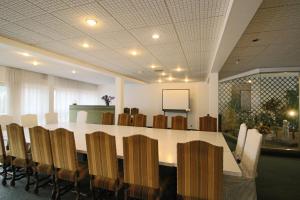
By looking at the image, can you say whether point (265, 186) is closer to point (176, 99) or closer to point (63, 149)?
point (63, 149)

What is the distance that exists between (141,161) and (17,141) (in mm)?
1901

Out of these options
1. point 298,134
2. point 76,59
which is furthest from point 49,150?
point 298,134

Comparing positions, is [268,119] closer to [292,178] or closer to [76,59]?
[292,178]

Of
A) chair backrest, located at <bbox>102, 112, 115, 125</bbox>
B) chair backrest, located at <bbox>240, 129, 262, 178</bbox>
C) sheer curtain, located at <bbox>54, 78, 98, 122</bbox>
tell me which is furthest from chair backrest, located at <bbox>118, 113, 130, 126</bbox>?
sheer curtain, located at <bbox>54, 78, 98, 122</bbox>

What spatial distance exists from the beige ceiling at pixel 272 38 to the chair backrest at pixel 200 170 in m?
1.69

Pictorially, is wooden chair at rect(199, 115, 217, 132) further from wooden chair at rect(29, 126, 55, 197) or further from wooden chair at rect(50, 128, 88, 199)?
wooden chair at rect(29, 126, 55, 197)

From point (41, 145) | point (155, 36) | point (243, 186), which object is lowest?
point (243, 186)

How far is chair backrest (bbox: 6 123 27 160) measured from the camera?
227 centimetres

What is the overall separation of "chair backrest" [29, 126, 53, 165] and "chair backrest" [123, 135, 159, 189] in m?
1.12

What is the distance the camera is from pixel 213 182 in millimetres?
1346

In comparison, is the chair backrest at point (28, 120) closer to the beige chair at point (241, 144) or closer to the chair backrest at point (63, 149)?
the chair backrest at point (63, 149)

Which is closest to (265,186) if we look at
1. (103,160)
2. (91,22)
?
(103,160)

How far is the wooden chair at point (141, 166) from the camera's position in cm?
154

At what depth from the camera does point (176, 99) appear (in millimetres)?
8133
